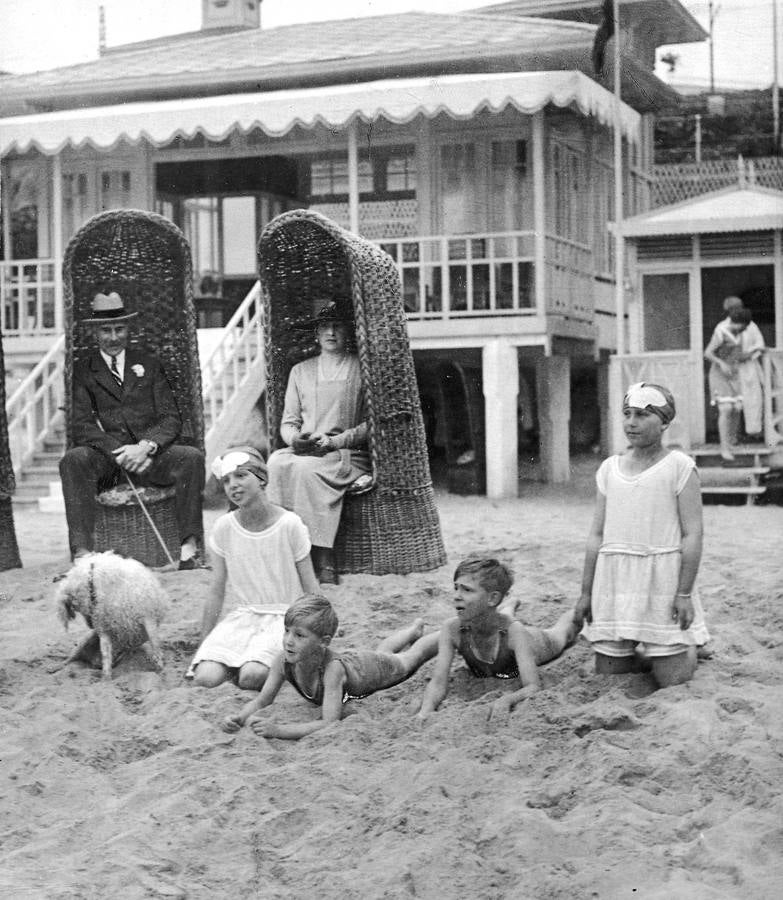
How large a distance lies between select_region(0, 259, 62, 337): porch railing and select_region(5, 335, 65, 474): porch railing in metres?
0.67

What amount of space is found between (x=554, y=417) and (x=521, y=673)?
9847mm

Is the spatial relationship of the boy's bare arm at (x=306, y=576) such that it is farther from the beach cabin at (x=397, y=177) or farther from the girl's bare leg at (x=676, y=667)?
the beach cabin at (x=397, y=177)

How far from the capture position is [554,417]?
1448 cm

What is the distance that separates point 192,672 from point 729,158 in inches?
617

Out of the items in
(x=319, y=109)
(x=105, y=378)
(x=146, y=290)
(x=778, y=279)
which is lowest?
(x=105, y=378)

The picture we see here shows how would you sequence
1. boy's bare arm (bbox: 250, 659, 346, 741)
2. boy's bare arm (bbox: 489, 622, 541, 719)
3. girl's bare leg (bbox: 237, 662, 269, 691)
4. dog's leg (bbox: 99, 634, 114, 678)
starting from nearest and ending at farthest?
boy's bare arm (bbox: 250, 659, 346, 741) < boy's bare arm (bbox: 489, 622, 541, 719) < girl's bare leg (bbox: 237, 662, 269, 691) < dog's leg (bbox: 99, 634, 114, 678)

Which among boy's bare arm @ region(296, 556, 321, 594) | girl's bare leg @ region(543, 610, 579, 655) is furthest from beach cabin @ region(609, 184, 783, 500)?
boy's bare arm @ region(296, 556, 321, 594)

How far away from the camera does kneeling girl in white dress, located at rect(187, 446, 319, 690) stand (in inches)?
208

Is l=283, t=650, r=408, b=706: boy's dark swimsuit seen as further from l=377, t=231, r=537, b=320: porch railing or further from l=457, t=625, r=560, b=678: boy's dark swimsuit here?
l=377, t=231, r=537, b=320: porch railing

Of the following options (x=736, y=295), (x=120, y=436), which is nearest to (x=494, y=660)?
(x=120, y=436)

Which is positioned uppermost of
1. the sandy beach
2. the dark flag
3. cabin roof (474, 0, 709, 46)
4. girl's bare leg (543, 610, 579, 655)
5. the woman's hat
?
cabin roof (474, 0, 709, 46)

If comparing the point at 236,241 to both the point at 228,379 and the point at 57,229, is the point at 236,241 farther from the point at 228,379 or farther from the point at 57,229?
the point at 228,379

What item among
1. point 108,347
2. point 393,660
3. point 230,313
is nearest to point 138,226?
point 108,347

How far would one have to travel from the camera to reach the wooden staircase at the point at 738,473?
38.8 ft
